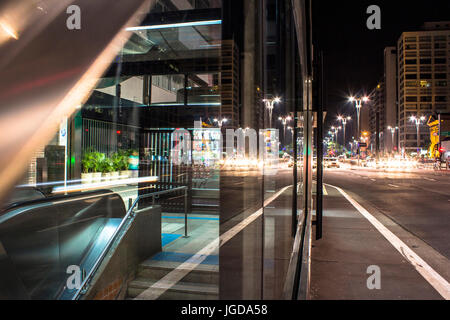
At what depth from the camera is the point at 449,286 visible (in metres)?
3.52

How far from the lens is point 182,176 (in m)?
6.66

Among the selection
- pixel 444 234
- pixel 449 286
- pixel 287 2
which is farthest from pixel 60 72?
pixel 444 234

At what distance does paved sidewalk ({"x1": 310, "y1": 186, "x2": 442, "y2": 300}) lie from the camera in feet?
11.1

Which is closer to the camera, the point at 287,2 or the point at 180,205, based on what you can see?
the point at 287,2

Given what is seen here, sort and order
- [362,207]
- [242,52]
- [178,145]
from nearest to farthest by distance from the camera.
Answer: [242,52] → [178,145] → [362,207]

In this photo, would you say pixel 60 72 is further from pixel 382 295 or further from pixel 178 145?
pixel 382 295

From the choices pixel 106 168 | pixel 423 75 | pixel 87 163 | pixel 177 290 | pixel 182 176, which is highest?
pixel 423 75

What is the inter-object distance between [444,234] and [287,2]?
19.2 ft

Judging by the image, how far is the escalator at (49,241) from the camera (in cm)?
174

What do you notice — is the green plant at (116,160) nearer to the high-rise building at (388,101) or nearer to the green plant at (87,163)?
the green plant at (87,163)

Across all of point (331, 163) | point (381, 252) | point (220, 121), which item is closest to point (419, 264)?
point (381, 252)

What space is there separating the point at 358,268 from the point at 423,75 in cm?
12185

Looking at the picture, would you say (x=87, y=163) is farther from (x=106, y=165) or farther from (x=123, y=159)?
(x=123, y=159)
